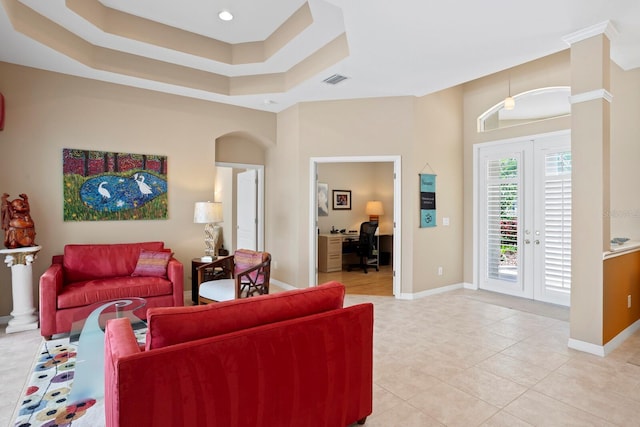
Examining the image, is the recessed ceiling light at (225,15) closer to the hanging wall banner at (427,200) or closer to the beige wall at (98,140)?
the beige wall at (98,140)

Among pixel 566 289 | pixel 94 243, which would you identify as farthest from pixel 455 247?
pixel 94 243

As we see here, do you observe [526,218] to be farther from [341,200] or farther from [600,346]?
[341,200]

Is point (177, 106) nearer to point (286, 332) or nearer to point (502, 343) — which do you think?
point (286, 332)

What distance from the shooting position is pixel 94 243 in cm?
455

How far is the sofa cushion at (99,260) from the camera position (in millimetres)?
4012

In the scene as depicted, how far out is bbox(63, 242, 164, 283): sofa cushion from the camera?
4012 mm

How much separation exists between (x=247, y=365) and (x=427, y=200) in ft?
13.8

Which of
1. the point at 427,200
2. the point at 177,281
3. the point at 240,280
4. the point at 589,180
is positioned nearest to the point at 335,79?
the point at 427,200

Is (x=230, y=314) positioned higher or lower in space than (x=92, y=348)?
higher

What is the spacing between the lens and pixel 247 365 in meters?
1.65

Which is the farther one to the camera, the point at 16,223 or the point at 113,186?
the point at 113,186

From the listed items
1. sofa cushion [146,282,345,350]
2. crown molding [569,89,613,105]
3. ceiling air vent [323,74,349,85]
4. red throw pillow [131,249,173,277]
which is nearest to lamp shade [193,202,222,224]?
red throw pillow [131,249,173,277]

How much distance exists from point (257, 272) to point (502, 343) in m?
2.69

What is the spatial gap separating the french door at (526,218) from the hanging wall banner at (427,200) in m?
0.84
